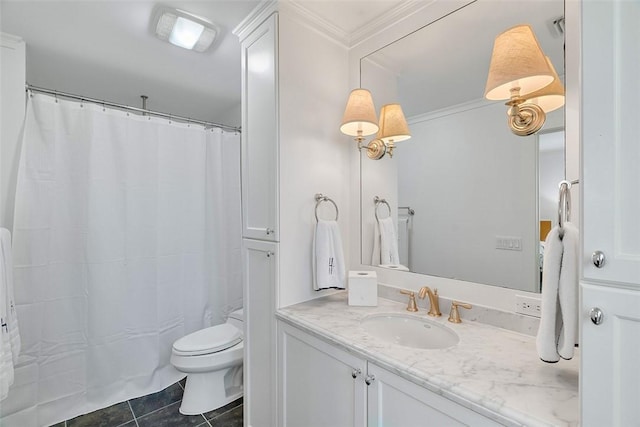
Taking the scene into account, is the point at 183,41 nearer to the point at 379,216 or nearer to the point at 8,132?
the point at 8,132

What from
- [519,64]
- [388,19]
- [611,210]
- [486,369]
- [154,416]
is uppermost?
[388,19]

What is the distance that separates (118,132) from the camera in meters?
2.19

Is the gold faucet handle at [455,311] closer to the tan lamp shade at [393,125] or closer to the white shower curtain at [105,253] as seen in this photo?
the tan lamp shade at [393,125]

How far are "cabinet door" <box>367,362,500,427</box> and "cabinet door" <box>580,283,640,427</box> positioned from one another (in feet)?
0.81

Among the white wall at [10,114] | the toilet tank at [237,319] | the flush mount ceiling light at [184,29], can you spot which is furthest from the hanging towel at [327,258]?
the white wall at [10,114]

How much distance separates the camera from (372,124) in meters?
1.58

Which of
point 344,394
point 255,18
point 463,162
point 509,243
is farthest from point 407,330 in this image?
point 255,18

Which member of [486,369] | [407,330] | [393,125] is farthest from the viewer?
[393,125]

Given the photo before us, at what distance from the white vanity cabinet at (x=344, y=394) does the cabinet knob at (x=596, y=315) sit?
37 centimetres

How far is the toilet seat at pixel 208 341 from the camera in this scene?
6.37ft

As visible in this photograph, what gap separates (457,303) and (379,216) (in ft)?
2.03

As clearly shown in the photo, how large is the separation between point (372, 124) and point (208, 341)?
1782mm

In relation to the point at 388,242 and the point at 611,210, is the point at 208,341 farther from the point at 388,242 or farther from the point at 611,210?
the point at 611,210

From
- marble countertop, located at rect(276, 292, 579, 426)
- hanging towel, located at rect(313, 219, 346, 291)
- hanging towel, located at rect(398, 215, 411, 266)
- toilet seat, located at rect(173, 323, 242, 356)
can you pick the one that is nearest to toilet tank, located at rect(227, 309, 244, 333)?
toilet seat, located at rect(173, 323, 242, 356)
